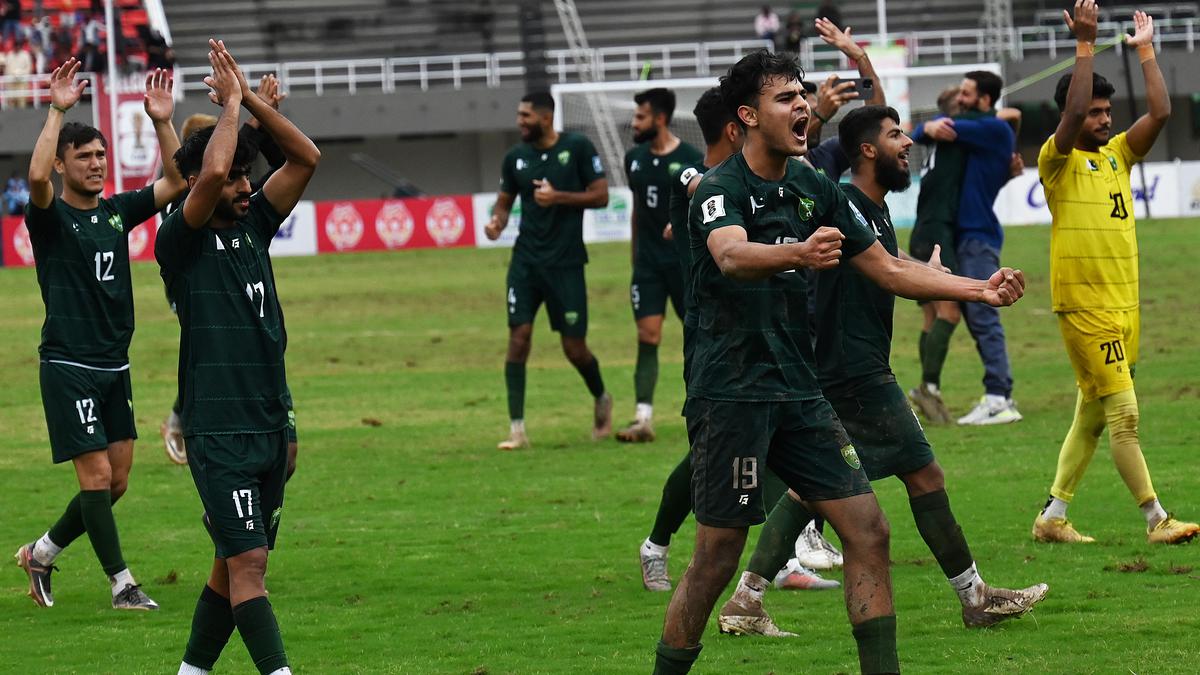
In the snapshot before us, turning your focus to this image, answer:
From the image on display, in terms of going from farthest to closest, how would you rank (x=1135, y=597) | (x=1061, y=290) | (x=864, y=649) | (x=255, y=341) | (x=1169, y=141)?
(x=1169, y=141) < (x=1061, y=290) < (x=1135, y=597) < (x=255, y=341) < (x=864, y=649)

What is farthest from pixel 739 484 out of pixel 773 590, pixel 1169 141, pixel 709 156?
pixel 1169 141

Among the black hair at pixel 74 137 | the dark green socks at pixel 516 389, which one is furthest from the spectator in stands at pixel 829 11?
the black hair at pixel 74 137

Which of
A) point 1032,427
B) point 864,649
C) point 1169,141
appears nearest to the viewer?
point 864,649

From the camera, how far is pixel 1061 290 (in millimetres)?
8789

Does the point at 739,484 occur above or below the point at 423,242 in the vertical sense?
above

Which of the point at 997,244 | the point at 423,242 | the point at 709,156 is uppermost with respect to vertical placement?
the point at 709,156

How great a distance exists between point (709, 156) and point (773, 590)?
2210 mm

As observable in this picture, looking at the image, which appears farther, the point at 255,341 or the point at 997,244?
the point at 997,244

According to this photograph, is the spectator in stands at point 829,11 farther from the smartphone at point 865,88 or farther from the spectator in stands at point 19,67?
the smartphone at point 865,88

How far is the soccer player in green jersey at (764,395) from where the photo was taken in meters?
5.71

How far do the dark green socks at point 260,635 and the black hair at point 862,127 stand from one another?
10.1ft

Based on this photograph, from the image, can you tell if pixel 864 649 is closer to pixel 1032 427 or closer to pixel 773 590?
pixel 773 590

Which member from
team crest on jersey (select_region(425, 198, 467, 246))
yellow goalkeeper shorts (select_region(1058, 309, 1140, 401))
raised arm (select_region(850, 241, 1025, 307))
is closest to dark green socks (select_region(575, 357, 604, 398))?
yellow goalkeeper shorts (select_region(1058, 309, 1140, 401))

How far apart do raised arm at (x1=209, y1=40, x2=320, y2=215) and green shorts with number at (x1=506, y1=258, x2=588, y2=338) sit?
23.1 ft
